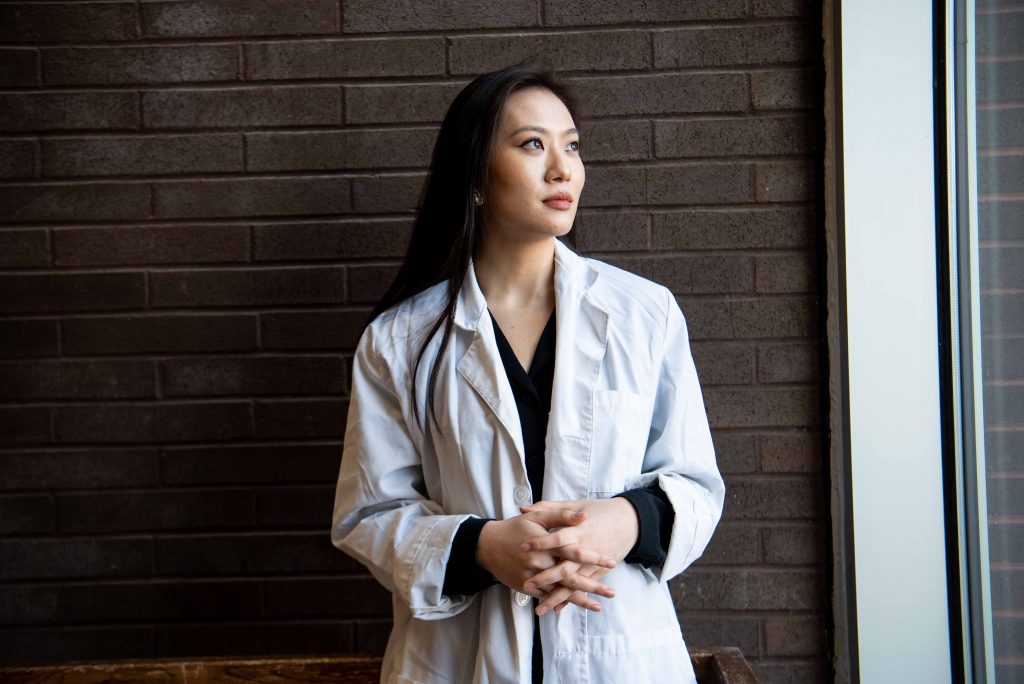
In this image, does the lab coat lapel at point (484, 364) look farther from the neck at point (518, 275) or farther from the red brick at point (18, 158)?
the red brick at point (18, 158)

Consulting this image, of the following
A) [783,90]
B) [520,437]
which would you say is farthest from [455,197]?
[783,90]

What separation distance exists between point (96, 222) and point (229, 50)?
597mm

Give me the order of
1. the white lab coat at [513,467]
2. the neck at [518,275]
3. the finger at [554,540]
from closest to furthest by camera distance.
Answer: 1. the finger at [554,540]
2. the white lab coat at [513,467]
3. the neck at [518,275]

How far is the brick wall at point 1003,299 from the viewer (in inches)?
63.1

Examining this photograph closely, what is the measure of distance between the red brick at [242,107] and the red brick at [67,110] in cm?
7

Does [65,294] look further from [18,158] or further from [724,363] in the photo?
[724,363]

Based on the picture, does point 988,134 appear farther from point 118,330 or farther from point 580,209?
point 118,330

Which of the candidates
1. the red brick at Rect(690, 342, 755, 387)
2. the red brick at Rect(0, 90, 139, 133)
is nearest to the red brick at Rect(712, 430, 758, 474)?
the red brick at Rect(690, 342, 755, 387)

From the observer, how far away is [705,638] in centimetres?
217

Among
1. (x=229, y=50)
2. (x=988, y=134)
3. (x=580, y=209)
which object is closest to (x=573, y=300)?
(x=580, y=209)

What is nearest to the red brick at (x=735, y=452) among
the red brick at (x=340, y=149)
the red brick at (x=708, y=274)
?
the red brick at (x=708, y=274)

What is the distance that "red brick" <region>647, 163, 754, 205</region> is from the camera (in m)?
2.16

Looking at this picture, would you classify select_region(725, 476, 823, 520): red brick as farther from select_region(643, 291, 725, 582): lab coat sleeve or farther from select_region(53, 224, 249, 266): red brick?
select_region(53, 224, 249, 266): red brick

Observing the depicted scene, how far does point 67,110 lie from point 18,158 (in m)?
0.19
